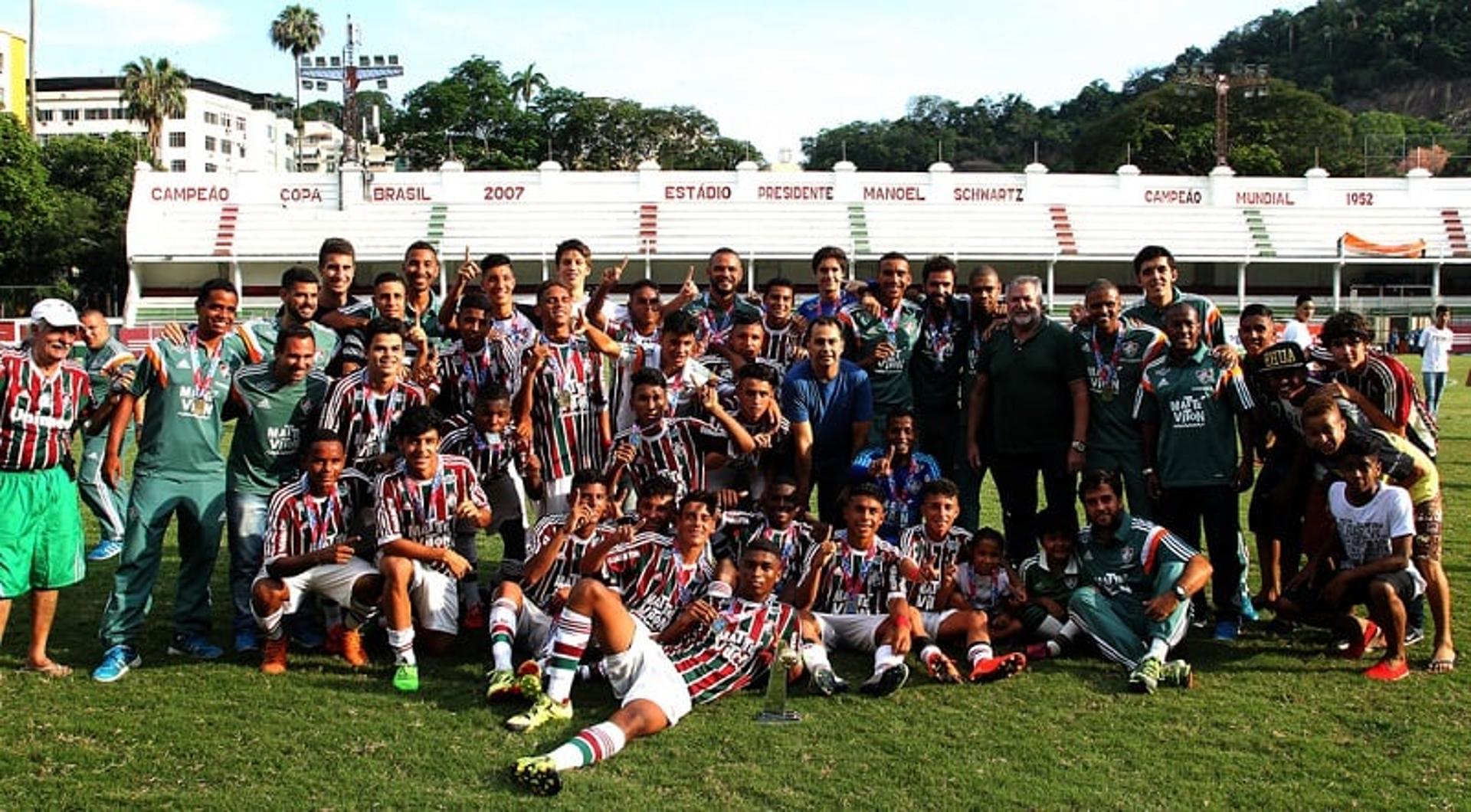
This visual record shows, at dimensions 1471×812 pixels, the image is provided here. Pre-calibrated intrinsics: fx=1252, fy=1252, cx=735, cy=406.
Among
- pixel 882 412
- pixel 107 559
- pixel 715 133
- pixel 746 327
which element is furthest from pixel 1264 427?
pixel 715 133

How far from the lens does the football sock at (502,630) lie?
5926 mm

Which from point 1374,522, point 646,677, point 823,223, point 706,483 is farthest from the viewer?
point 823,223

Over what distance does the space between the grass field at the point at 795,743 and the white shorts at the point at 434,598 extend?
22cm

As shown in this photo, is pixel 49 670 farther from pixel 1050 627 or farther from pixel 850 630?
pixel 1050 627

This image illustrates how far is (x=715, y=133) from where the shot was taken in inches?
3056

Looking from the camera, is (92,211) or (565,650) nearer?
(565,650)

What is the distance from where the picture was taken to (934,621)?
6.48 m

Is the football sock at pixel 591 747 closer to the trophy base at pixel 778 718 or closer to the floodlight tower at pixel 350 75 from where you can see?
the trophy base at pixel 778 718

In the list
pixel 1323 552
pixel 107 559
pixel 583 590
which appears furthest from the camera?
pixel 107 559

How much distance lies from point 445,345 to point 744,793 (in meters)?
3.67

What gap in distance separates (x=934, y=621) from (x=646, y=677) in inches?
71.7

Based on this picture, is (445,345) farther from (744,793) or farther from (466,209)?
(466,209)

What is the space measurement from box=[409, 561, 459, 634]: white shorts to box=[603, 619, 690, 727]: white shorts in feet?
4.41

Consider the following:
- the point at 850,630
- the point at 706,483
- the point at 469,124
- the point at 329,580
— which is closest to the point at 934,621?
the point at 850,630
